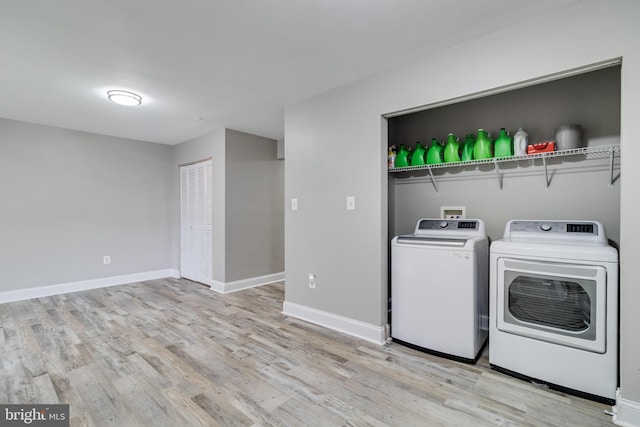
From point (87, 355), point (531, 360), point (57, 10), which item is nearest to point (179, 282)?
point (87, 355)

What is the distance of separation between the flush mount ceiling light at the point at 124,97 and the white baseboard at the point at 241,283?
2512mm

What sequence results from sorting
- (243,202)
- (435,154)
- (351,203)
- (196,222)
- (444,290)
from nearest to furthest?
(444,290)
(435,154)
(351,203)
(243,202)
(196,222)

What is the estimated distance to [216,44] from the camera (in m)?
2.17

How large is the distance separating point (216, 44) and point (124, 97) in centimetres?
151

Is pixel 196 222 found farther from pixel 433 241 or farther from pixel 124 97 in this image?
pixel 433 241

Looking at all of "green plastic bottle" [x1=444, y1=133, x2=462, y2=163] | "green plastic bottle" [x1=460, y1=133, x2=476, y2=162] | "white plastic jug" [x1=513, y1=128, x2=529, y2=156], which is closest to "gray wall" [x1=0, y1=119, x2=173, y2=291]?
"green plastic bottle" [x1=444, y1=133, x2=462, y2=163]

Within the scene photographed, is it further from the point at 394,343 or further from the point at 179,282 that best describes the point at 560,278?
the point at 179,282

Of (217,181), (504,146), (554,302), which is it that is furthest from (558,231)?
(217,181)

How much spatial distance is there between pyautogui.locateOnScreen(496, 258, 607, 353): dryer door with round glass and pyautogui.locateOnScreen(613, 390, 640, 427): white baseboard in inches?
9.8

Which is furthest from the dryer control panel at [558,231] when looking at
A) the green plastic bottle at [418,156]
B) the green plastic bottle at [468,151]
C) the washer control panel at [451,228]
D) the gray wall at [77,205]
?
the gray wall at [77,205]

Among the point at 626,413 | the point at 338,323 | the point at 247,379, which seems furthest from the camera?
the point at 338,323

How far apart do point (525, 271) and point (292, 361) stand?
1772mm

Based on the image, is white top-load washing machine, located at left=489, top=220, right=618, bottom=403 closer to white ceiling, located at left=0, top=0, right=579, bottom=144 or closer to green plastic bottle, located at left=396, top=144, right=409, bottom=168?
green plastic bottle, located at left=396, top=144, right=409, bottom=168

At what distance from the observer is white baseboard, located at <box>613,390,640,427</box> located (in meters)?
1.56
